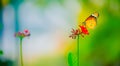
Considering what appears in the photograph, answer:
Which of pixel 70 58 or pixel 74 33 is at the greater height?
pixel 74 33

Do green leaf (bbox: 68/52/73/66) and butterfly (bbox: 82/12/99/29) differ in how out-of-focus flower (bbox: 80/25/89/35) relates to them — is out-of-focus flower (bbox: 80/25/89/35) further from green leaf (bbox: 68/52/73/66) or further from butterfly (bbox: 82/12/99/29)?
green leaf (bbox: 68/52/73/66)

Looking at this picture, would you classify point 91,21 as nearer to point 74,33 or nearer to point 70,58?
point 74,33

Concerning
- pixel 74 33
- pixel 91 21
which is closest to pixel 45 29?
pixel 74 33

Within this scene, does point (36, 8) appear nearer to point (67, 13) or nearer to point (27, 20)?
point (27, 20)

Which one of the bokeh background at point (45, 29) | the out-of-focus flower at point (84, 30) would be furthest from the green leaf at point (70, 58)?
the out-of-focus flower at point (84, 30)

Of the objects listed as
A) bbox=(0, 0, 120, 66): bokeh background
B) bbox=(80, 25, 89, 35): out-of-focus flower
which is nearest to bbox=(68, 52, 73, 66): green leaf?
bbox=(0, 0, 120, 66): bokeh background

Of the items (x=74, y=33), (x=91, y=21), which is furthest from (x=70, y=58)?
(x=91, y=21)

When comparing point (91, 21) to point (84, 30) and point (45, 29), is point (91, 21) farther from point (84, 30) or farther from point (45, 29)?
point (45, 29)
